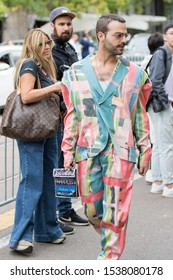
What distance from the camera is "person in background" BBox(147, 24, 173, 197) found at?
8.21m

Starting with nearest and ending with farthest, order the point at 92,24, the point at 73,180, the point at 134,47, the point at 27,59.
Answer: the point at 73,180 < the point at 27,59 < the point at 134,47 < the point at 92,24

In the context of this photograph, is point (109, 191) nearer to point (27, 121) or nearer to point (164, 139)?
point (27, 121)

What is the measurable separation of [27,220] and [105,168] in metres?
1.21

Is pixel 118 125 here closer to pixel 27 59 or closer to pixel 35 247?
pixel 27 59

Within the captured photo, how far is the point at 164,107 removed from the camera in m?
8.21

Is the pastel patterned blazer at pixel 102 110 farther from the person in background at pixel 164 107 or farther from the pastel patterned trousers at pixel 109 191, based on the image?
the person in background at pixel 164 107

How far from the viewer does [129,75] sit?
525 centimetres

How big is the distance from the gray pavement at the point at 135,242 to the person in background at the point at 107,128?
95cm

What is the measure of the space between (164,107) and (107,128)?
10.3 ft

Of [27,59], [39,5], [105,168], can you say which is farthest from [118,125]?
[39,5]

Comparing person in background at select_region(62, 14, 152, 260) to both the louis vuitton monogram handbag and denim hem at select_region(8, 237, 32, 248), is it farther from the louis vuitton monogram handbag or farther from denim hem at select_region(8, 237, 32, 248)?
denim hem at select_region(8, 237, 32, 248)

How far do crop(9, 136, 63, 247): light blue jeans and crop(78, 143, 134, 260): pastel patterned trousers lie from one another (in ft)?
2.97

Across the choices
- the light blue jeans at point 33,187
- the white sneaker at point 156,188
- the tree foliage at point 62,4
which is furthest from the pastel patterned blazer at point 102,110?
the tree foliage at point 62,4

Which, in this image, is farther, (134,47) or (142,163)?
(134,47)
